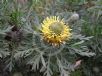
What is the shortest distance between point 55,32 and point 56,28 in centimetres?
4

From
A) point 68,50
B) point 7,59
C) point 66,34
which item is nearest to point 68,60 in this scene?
point 68,50

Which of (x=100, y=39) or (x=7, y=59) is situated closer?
(x=7, y=59)

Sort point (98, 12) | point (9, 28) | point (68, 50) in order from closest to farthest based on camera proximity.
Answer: point (9, 28) < point (68, 50) < point (98, 12)

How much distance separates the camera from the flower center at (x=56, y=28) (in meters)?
2.55

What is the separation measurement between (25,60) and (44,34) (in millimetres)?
286

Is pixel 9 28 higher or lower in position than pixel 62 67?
higher

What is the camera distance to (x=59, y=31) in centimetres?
256

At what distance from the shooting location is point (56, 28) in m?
2.56

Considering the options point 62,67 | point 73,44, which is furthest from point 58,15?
point 62,67

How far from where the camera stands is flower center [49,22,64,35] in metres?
2.55

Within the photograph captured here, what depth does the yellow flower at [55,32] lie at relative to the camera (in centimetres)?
255

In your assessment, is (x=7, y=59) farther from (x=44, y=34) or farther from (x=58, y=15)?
(x=58, y=15)

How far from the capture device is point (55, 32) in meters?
2.55

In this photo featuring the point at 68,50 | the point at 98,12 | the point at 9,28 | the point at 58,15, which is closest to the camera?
the point at 9,28
